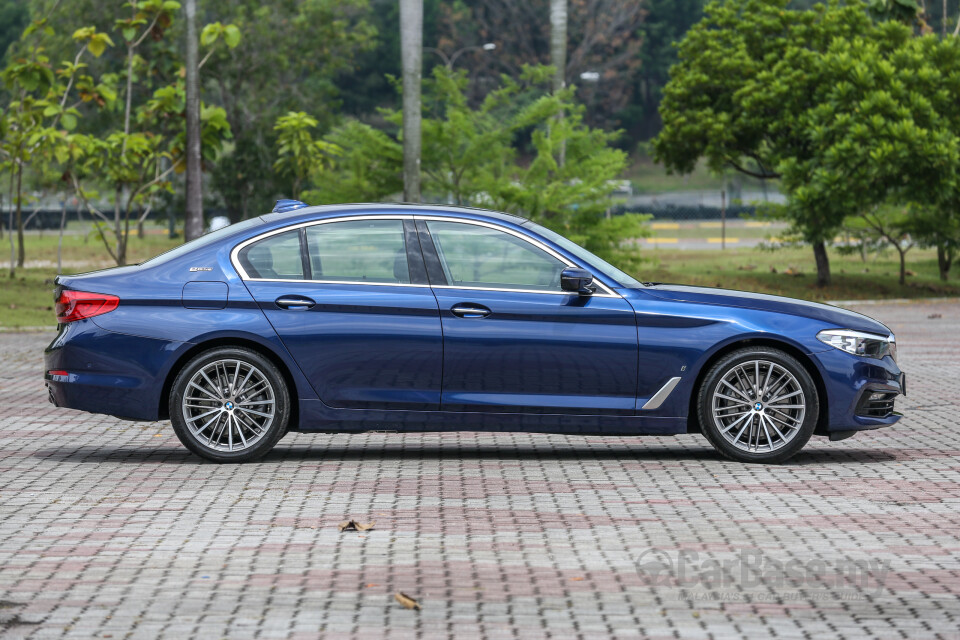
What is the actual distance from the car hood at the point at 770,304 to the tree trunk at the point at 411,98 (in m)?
13.7

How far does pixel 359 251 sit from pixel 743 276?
21531 millimetres

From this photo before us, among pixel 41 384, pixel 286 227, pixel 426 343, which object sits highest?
pixel 286 227

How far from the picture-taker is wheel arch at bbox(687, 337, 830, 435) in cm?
873

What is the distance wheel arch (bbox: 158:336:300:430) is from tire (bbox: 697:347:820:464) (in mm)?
2524

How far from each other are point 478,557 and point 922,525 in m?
2.33

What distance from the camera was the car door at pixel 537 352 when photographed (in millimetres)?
8578

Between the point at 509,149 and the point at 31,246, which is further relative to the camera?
the point at 31,246

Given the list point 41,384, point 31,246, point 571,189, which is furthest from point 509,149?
point 31,246

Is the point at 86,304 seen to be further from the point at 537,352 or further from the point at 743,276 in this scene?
the point at 743,276

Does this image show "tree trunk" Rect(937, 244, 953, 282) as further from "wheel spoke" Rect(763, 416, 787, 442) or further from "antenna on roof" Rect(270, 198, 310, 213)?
"antenna on roof" Rect(270, 198, 310, 213)

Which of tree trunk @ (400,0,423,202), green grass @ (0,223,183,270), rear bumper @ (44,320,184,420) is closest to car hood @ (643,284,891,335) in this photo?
rear bumper @ (44,320,184,420)

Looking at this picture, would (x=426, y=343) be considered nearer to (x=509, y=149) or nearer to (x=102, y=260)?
(x=509, y=149)

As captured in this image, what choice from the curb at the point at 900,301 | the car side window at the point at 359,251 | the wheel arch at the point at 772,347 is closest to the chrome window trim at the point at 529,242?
the car side window at the point at 359,251

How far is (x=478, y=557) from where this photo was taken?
6320 mm
